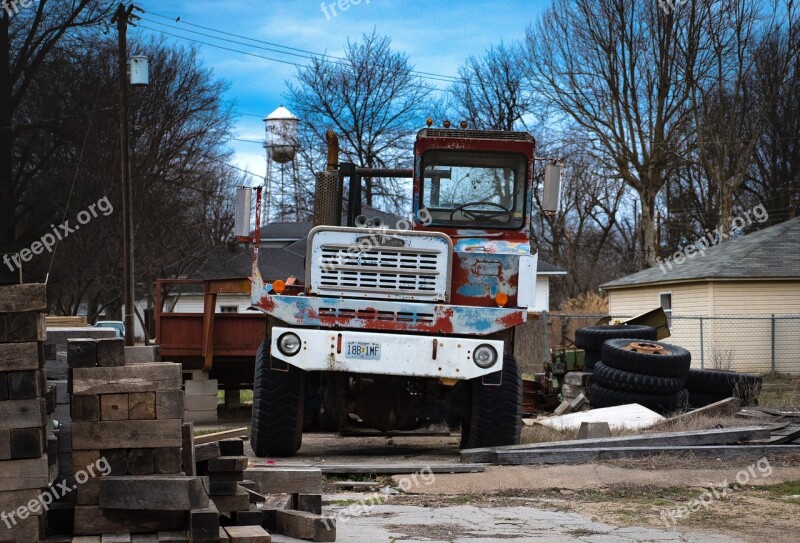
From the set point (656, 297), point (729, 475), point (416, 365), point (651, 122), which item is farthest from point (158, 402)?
point (651, 122)

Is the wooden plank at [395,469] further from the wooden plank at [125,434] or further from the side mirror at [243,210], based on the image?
the wooden plank at [125,434]

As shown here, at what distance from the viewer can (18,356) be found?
228 inches

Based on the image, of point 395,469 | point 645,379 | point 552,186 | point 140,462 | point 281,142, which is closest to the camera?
point 140,462

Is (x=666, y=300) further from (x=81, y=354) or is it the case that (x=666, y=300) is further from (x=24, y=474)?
(x=24, y=474)

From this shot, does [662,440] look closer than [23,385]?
No

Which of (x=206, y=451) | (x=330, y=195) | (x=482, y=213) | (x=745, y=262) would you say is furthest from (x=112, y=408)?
(x=745, y=262)

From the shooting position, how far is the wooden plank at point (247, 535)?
18.7 feet

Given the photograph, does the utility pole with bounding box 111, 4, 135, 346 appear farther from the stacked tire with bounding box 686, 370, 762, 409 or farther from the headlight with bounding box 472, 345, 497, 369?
the headlight with bounding box 472, 345, 497, 369

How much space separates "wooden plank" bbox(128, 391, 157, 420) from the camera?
6.09 meters

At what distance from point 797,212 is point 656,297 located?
15.1 metres

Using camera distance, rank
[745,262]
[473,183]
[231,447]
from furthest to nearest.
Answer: [745,262] < [473,183] < [231,447]

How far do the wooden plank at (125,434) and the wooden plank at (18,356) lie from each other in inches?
19.0

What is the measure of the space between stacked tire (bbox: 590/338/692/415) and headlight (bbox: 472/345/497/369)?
5.25 m

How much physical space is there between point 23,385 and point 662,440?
732 centimetres
